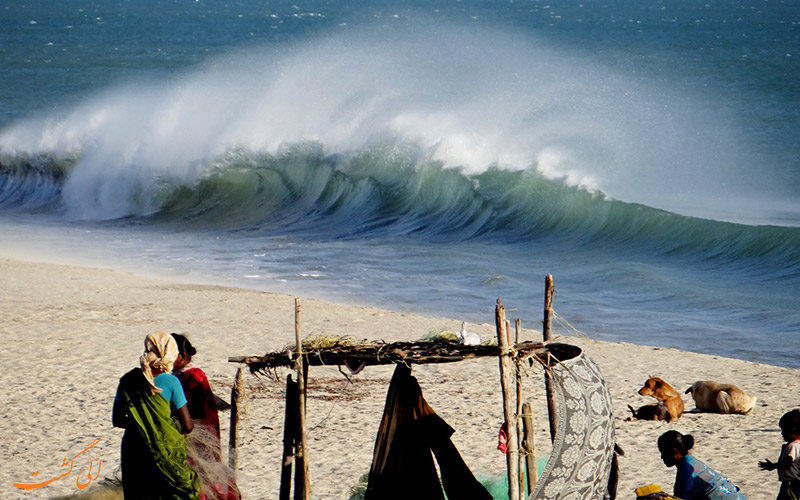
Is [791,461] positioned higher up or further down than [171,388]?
further down

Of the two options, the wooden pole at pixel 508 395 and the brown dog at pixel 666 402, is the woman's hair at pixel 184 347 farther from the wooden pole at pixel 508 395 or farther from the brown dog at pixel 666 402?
the brown dog at pixel 666 402

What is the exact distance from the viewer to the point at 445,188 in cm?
2238

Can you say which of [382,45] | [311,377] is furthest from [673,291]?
[382,45]

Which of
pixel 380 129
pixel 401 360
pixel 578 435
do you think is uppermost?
pixel 380 129

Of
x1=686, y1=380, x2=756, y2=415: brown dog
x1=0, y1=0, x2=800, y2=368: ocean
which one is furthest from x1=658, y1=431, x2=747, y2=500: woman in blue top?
x1=0, y1=0, x2=800, y2=368: ocean

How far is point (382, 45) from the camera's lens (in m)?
32.1

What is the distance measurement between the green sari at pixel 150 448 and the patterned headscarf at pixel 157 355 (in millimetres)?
36

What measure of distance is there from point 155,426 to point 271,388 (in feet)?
14.2

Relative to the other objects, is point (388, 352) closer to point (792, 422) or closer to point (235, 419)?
point (235, 419)

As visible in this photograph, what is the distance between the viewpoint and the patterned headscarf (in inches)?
182

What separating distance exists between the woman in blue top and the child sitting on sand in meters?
0.27

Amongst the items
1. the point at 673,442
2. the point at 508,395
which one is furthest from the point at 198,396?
the point at 673,442

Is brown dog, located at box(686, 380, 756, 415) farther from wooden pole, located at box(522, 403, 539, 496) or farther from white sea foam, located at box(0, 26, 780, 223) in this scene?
white sea foam, located at box(0, 26, 780, 223)

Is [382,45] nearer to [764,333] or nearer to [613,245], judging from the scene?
[613,245]
